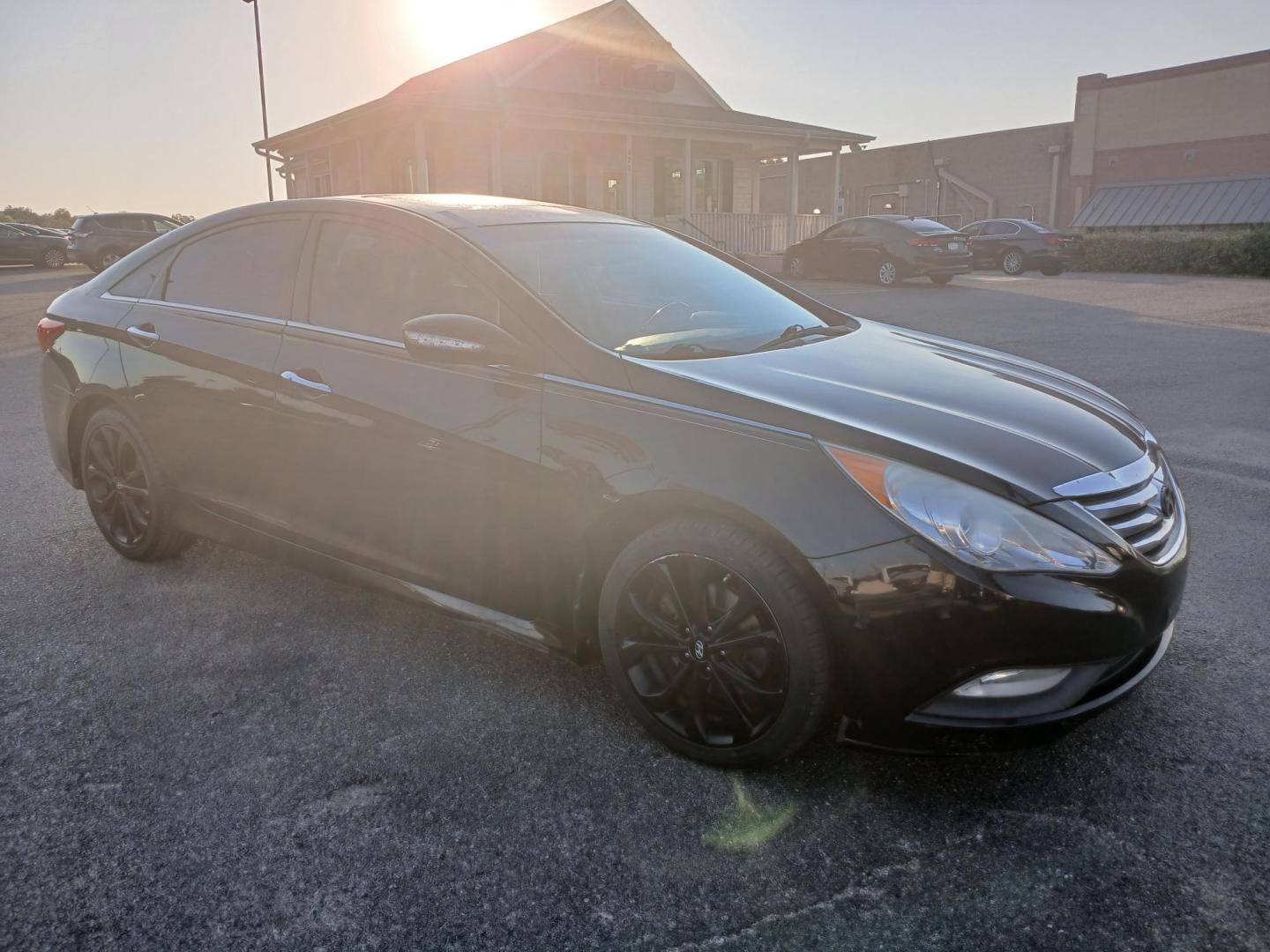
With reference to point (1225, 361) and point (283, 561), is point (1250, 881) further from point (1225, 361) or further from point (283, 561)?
point (1225, 361)

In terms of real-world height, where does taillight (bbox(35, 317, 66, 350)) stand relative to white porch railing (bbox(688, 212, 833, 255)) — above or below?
below

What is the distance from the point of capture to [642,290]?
356cm

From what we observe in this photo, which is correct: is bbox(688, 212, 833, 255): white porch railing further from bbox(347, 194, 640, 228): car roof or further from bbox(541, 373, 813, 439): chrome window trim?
bbox(541, 373, 813, 439): chrome window trim

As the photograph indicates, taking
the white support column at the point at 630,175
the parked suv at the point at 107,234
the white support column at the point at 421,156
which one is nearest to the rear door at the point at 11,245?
the parked suv at the point at 107,234

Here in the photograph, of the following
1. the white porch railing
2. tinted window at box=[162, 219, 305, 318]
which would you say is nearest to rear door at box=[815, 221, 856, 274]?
the white porch railing

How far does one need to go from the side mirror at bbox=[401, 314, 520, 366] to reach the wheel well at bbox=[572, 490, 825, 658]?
0.61m

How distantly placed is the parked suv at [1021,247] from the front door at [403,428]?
25234 mm

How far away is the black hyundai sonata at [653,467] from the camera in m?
2.37

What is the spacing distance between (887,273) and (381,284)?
19121mm

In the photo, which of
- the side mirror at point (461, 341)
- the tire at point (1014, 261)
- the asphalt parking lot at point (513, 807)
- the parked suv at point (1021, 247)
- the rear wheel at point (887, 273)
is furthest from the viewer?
the tire at point (1014, 261)

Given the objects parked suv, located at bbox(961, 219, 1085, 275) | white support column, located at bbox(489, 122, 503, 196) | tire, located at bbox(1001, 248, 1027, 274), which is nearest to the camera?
Result: white support column, located at bbox(489, 122, 503, 196)

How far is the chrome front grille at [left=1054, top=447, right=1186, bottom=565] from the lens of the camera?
248 centimetres

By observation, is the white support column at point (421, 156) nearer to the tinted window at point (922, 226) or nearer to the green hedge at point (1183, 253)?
the tinted window at point (922, 226)

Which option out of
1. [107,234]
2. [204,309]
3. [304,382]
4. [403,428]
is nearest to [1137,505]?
[403,428]
